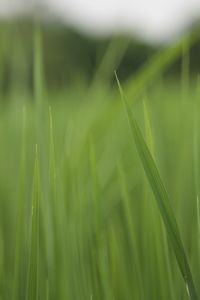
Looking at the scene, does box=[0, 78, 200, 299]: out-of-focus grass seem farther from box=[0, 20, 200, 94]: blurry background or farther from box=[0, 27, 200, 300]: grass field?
box=[0, 20, 200, 94]: blurry background

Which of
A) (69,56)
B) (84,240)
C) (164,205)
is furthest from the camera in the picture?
(69,56)

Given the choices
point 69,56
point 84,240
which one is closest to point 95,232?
point 84,240

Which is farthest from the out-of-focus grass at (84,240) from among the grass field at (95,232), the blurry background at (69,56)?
the blurry background at (69,56)

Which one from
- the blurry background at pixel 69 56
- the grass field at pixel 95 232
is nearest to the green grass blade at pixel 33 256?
the grass field at pixel 95 232

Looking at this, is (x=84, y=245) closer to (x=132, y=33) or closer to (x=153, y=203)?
(x=153, y=203)

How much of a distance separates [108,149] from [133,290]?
258 millimetres

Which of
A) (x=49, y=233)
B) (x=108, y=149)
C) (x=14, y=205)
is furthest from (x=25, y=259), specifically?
(x=108, y=149)

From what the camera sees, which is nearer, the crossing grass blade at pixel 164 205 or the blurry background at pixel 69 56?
the crossing grass blade at pixel 164 205

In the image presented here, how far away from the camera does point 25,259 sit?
312 mm

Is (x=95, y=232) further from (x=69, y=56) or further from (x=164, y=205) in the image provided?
(x=69, y=56)

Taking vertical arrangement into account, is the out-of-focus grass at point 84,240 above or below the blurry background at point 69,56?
below

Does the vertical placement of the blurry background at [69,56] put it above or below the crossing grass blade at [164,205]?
above

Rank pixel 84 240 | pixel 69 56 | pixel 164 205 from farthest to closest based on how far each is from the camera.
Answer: pixel 69 56 → pixel 84 240 → pixel 164 205

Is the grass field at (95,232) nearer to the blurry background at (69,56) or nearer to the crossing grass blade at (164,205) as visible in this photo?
the crossing grass blade at (164,205)
